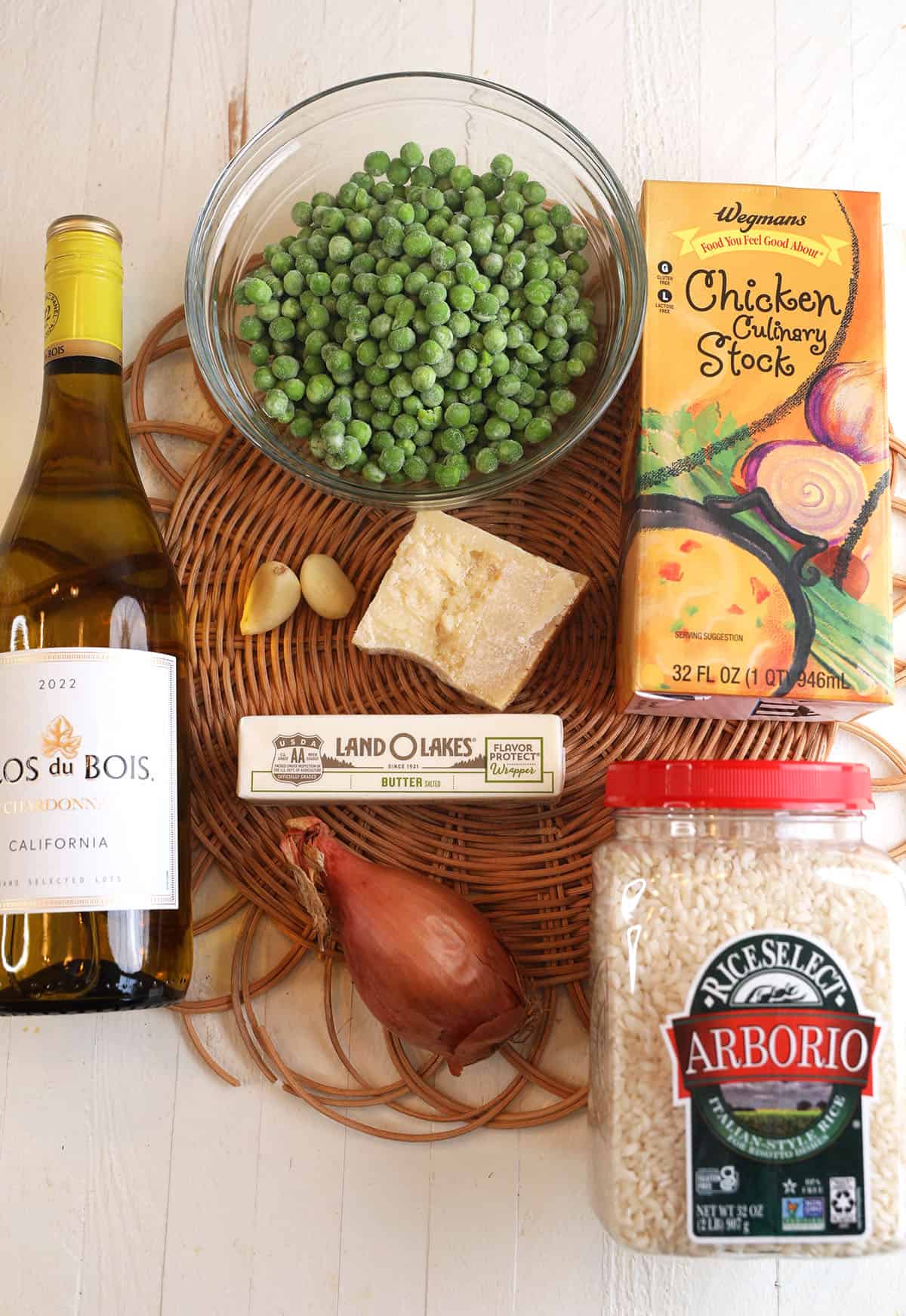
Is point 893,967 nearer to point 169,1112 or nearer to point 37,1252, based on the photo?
point 169,1112

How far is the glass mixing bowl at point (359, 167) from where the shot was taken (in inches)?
34.1

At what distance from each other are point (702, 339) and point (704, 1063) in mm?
544

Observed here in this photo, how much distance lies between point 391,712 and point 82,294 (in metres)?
0.42

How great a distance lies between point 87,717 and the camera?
2.52ft

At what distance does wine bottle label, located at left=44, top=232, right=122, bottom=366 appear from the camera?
2.61 feet

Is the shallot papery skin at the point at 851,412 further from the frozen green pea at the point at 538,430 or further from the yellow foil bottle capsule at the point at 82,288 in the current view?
the yellow foil bottle capsule at the point at 82,288

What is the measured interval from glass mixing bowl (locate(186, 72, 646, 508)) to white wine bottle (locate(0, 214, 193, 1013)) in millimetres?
105

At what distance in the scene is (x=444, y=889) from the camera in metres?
0.84

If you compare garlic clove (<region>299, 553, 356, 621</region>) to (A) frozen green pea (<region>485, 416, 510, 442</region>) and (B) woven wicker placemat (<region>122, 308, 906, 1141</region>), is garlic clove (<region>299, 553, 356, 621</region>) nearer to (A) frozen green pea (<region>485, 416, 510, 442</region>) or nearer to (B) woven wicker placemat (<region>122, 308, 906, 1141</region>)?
(B) woven wicker placemat (<region>122, 308, 906, 1141</region>)

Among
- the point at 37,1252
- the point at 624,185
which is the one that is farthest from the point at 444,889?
the point at 624,185

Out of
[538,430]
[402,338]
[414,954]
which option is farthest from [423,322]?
[414,954]

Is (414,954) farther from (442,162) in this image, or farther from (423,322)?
(442,162)

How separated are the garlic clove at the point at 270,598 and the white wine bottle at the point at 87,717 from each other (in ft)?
0.22

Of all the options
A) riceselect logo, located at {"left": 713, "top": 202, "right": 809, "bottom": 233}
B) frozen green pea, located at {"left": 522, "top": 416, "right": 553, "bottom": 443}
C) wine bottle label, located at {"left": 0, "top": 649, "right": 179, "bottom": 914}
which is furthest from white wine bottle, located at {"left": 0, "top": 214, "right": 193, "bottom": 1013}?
riceselect logo, located at {"left": 713, "top": 202, "right": 809, "bottom": 233}
